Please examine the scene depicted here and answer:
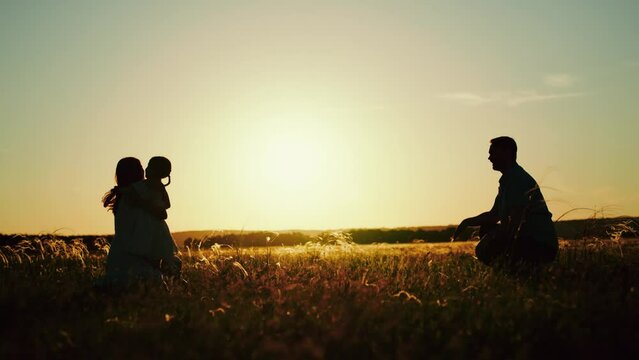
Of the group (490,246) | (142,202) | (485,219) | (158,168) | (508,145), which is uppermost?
(508,145)

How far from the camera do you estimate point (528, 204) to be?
9.16 m

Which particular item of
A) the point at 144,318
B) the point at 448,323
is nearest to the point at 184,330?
the point at 144,318

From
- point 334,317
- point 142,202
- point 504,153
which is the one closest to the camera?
point 334,317

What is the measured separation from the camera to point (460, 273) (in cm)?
881

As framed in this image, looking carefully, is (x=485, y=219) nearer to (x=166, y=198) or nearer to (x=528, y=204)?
(x=528, y=204)

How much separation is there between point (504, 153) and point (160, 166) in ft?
18.1

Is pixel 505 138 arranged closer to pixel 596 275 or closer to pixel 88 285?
pixel 596 275

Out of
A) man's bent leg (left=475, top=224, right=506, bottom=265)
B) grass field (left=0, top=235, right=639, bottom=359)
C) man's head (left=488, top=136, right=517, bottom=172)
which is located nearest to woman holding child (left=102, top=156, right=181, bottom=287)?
grass field (left=0, top=235, right=639, bottom=359)

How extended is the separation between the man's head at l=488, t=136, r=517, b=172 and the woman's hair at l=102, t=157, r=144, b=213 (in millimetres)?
5782

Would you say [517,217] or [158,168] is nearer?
[517,217]

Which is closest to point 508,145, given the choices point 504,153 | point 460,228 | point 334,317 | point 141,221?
point 504,153

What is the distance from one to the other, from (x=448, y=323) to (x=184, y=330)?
2456 millimetres

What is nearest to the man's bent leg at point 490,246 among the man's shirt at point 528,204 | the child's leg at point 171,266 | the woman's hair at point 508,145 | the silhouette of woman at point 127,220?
the man's shirt at point 528,204

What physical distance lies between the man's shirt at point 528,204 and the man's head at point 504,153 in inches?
4.3
